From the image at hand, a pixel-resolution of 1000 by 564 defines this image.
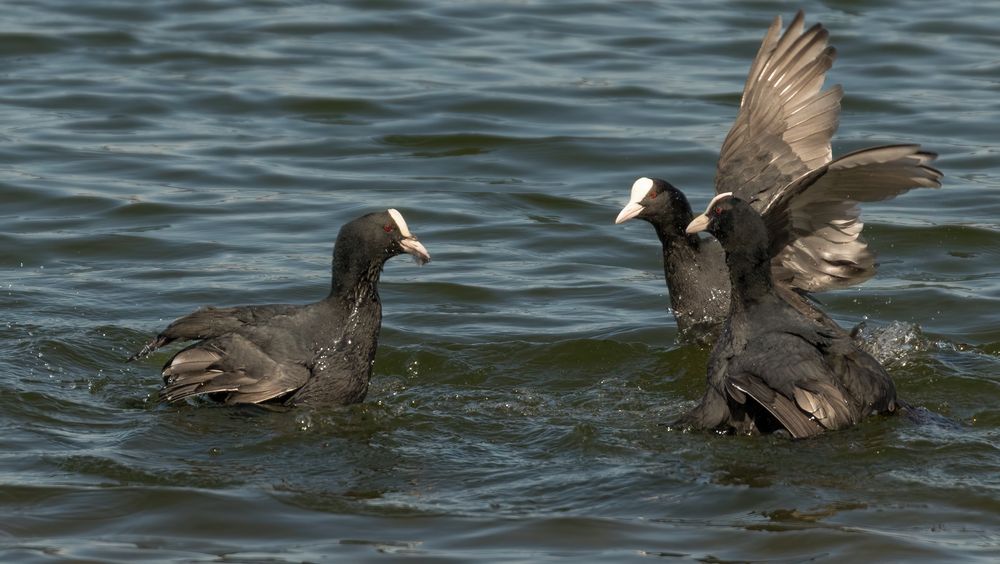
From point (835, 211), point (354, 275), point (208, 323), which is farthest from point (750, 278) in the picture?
point (208, 323)

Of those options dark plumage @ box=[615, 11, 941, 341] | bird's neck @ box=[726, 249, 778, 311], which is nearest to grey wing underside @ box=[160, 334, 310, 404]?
bird's neck @ box=[726, 249, 778, 311]

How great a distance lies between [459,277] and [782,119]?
90.2 inches

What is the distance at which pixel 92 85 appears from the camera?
559 inches

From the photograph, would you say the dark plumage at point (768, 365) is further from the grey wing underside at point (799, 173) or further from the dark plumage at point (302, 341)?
the dark plumage at point (302, 341)

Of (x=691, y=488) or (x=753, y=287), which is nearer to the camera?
(x=691, y=488)

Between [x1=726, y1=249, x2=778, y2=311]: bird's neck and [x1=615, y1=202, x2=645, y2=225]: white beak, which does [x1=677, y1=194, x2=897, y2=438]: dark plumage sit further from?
[x1=615, y1=202, x2=645, y2=225]: white beak

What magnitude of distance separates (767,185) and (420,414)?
98.7 inches

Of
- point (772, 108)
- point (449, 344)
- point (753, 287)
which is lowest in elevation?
point (449, 344)

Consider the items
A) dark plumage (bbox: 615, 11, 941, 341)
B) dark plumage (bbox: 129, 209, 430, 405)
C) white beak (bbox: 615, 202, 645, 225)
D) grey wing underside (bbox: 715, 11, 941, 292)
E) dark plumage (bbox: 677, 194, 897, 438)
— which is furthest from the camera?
white beak (bbox: 615, 202, 645, 225)

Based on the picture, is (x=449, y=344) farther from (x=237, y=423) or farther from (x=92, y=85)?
(x=92, y=85)

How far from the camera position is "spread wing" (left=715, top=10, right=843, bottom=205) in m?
8.58

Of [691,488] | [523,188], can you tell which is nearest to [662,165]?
[523,188]

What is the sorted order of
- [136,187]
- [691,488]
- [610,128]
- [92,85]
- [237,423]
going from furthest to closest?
[92,85] → [610,128] → [136,187] → [237,423] → [691,488]

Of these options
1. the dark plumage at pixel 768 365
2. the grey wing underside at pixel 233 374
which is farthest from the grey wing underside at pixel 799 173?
the grey wing underside at pixel 233 374
